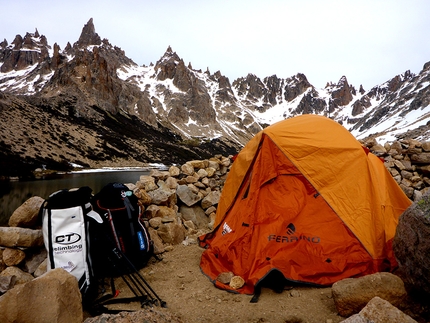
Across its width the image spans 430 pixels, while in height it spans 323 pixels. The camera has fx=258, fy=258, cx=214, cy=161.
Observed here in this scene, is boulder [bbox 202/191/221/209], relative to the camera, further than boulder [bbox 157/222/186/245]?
Yes

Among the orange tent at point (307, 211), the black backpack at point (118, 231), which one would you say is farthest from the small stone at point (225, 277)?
the black backpack at point (118, 231)

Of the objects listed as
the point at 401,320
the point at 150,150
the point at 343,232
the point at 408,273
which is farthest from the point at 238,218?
the point at 150,150

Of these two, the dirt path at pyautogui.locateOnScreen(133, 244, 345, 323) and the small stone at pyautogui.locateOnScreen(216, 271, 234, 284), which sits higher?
the small stone at pyautogui.locateOnScreen(216, 271, 234, 284)

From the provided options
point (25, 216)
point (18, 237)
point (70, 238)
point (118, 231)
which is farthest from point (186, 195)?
point (18, 237)

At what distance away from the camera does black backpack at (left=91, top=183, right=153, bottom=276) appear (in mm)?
4207

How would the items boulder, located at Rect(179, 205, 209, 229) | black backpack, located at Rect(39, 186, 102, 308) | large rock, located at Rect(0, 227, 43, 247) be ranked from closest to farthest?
black backpack, located at Rect(39, 186, 102, 308) < large rock, located at Rect(0, 227, 43, 247) < boulder, located at Rect(179, 205, 209, 229)

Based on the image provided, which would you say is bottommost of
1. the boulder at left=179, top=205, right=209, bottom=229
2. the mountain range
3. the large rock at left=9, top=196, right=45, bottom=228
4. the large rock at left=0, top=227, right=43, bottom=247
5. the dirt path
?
the dirt path

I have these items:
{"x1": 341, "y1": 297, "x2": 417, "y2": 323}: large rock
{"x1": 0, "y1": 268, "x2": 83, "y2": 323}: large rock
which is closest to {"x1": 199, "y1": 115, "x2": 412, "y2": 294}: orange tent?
{"x1": 341, "y1": 297, "x2": 417, "y2": 323}: large rock

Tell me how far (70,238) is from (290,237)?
351cm

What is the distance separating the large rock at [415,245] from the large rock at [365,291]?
0.16 m

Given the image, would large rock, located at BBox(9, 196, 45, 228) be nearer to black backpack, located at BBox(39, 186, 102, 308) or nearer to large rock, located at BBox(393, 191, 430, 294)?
black backpack, located at BBox(39, 186, 102, 308)

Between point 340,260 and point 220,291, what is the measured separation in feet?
6.48

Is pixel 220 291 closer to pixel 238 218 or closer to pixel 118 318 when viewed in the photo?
pixel 238 218

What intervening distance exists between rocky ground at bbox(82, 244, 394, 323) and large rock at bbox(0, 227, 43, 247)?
1.70 m
